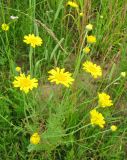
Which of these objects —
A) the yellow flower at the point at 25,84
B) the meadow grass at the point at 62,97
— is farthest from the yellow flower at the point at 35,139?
the yellow flower at the point at 25,84

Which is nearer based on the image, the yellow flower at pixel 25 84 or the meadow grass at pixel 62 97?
the yellow flower at pixel 25 84

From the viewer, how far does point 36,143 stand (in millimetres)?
1304

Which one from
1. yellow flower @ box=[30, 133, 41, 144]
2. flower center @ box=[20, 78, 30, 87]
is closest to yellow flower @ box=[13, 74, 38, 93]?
flower center @ box=[20, 78, 30, 87]

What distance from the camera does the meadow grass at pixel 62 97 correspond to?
142 cm

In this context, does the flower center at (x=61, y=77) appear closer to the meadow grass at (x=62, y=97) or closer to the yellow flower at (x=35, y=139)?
the meadow grass at (x=62, y=97)

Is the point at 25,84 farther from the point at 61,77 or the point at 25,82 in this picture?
the point at 61,77

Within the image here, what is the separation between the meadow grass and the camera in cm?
142

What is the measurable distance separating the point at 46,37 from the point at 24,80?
685 mm

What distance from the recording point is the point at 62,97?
163 cm

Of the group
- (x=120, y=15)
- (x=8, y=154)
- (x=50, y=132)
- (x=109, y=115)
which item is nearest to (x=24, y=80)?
(x=50, y=132)

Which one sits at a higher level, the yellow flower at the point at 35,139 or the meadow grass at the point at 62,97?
the meadow grass at the point at 62,97

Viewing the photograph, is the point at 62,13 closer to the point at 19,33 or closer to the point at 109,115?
the point at 19,33

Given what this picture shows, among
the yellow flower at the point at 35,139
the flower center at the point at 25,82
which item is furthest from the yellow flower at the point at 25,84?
the yellow flower at the point at 35,139

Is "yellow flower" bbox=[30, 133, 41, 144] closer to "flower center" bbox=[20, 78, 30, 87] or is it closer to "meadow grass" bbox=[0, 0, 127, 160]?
"meadow grass" bbox=[0, 0, 127, 160]
